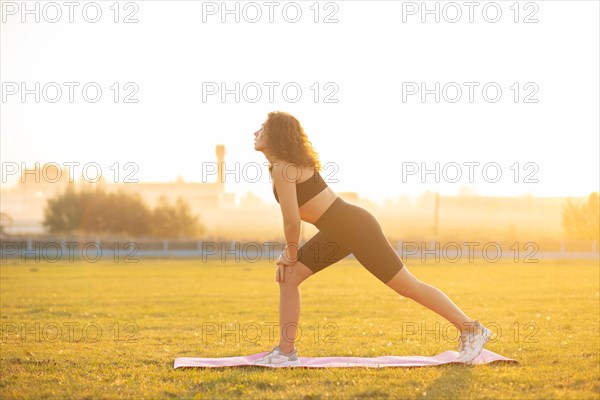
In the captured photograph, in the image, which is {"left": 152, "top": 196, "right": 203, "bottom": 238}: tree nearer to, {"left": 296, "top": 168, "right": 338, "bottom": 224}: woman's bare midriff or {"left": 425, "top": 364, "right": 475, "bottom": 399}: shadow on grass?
{"left": 296, "top": 168, "right": 338, "bottom": 224}: woman's bare midriff

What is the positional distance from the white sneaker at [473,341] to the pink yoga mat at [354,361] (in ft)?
0.24

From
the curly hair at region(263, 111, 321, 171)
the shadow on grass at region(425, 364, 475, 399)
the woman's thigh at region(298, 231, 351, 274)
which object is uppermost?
the curly hair at region(263, 111, 321, 171)

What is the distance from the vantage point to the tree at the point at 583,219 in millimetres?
42219

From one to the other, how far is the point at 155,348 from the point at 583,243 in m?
36.2

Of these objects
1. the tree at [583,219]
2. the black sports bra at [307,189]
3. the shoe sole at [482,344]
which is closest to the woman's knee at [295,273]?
the black sports bra at [307,189]

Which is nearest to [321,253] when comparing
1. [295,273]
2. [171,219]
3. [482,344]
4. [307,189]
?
[295,273]

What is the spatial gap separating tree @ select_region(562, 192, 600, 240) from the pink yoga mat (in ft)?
128

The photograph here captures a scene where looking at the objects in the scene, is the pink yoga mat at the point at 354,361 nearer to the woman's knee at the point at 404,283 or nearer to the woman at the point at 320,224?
the woman at the point at 320,224

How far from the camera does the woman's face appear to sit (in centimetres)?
545

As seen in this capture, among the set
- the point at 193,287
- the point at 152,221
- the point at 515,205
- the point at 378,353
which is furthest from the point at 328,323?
the point at 515,205

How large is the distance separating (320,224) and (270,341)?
103 inches

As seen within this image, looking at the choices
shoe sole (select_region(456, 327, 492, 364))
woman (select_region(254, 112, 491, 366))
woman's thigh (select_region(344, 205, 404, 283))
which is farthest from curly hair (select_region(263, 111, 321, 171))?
shoe sole (select_region(456, 327, 492, 364))

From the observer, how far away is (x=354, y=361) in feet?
19.1

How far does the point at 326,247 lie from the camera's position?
5617mm
